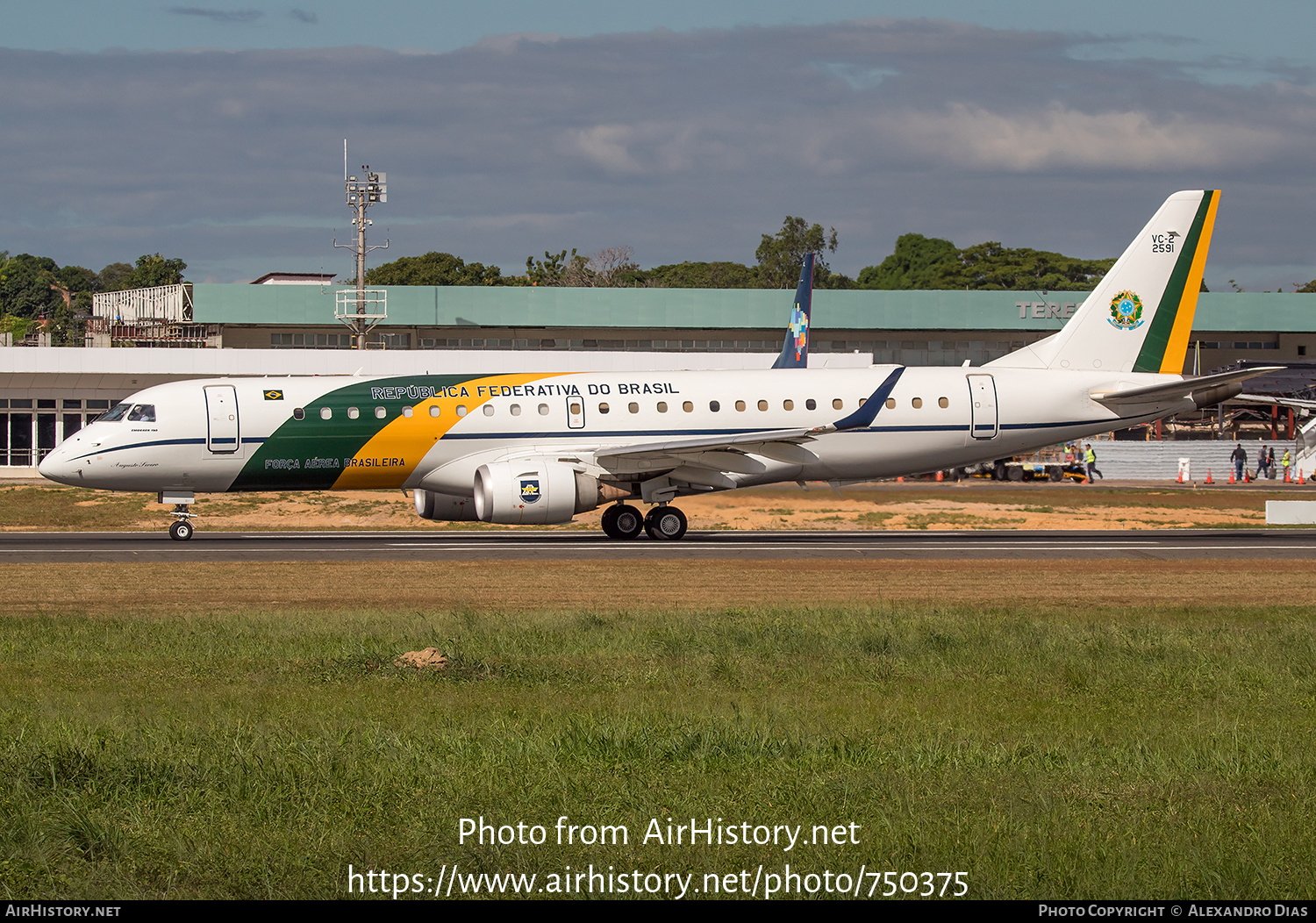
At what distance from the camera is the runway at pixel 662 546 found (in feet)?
86.3

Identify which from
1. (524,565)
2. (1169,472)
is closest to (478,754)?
(524,565)

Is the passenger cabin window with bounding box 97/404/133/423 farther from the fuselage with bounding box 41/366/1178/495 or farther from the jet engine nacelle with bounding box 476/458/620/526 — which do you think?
the jet engine nacelle with bounding box 476/458/620/526

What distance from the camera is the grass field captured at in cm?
718

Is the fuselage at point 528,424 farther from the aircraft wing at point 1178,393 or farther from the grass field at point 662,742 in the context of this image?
the grass field at point 662,742

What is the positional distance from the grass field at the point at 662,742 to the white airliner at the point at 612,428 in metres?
11.1

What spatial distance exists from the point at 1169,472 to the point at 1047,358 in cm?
3688

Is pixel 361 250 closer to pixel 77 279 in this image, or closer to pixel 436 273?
pixel 436 273

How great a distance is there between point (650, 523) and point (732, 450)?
106 inches

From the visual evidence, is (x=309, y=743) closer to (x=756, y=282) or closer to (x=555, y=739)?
(x=555, y=739)

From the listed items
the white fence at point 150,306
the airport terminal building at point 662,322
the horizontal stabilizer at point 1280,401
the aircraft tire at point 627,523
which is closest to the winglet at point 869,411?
the aircraft tire at point 627,523

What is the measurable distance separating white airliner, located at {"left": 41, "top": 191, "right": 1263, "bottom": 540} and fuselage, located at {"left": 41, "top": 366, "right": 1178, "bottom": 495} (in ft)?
0.13

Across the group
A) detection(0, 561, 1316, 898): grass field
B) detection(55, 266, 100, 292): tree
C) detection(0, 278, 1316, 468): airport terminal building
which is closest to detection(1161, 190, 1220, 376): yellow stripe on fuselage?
detection(0, 561, 1316, 898): grass field

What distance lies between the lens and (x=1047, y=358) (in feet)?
110

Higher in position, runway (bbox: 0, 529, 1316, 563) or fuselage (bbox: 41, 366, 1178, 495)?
fuselage (bbox: 41, 366, 1178, 495)
